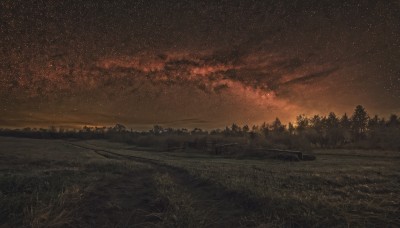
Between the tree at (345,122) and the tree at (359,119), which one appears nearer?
the tree at (359,119)

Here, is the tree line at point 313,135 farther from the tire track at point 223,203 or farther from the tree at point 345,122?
the tire track at point 223,203

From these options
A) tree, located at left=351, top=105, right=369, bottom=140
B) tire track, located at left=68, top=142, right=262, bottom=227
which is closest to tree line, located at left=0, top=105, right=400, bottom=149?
tree, located at left=351, top=105, right=369, bottom=140

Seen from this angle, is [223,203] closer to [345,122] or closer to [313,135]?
[313,135]

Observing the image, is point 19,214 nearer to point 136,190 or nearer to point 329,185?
point 136,190

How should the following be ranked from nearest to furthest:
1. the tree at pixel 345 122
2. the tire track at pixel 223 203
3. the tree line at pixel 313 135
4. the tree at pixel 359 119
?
1. the tire track at pixel 223 203
2. the tree line at pixel 313 135
3. the tree at pixel 359 119
4. the tree at pixel 345 122

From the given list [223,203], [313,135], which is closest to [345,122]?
[313,135]

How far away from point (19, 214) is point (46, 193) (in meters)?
2.13

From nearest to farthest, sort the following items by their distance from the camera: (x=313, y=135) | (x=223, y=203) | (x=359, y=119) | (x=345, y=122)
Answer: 1. (x=223, y=203)
2. (x=313, y=135)
3. (x=359, y=119)
4. (x=345, y=122)

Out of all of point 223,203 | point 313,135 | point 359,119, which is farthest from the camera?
point 359,119

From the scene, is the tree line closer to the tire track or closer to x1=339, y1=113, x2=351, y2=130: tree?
x1=339, y1=113, x2=351, y2=130: tree

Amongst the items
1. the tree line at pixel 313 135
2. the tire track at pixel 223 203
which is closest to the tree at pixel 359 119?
the tree line at pixel 313 135

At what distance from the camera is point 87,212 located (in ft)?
29.3

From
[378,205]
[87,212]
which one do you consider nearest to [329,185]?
[378,205]

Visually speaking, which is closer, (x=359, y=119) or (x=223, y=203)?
(x=223, y=203)
